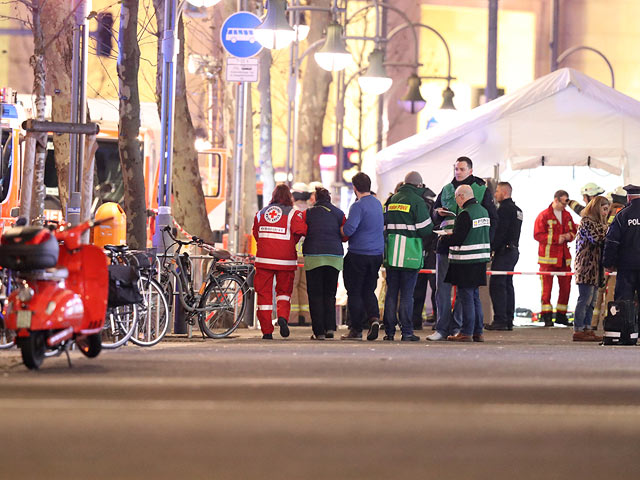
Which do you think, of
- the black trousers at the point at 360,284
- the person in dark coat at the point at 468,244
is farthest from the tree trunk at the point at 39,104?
the person in dark coat at the point at 468,244

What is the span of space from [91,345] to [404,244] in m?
5.77

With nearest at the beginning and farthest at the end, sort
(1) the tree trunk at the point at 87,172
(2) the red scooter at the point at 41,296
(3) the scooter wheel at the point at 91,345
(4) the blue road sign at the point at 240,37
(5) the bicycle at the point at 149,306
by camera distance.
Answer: (2) the red scooter at the point at 41,296 → (3) the scooter wheel at the point at 91,345 → (5) the bicycle at the point at 149,306 → (1) the tree trunk at the point at 87,172 → (4) the blue road sign at the point at 240,37

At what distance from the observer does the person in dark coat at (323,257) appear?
18703 millimetres

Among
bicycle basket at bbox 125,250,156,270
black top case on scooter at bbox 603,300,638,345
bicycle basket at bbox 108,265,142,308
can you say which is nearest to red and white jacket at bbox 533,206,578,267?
black top case on scooter at bbox 603,300,638,345

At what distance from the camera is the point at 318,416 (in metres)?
9.51

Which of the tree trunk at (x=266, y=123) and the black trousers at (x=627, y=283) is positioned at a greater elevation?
the tree trunk at (x=266, y=123)

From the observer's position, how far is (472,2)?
232 ft

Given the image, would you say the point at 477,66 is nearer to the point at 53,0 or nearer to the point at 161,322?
the point at 53,0

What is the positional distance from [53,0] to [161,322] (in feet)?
30.9

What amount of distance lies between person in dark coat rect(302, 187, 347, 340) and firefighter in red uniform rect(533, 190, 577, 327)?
697 centimetres

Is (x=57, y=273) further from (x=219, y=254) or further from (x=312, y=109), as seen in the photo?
(x=312, y=109)

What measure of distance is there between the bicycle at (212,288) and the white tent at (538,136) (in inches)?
248

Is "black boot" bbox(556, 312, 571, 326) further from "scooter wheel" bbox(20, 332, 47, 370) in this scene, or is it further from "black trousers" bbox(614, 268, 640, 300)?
"scooter wheel" bbox(20, 332, 47, 370)

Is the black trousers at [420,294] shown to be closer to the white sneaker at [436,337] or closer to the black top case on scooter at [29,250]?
the white sneaker at [436,337]
